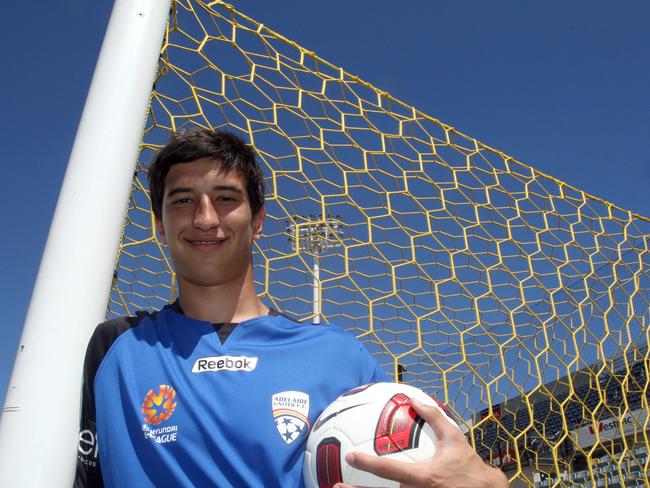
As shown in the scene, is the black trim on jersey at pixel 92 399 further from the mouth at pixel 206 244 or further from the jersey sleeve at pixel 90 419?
the mouth at pixel 206 244

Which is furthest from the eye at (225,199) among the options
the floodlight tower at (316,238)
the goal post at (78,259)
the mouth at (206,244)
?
the floodlight tower at (316,238)

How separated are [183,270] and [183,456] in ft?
1.53

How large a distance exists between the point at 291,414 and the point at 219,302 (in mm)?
364

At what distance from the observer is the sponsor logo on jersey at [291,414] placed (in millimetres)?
1249

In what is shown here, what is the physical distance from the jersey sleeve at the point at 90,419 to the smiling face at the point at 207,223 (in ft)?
0.76

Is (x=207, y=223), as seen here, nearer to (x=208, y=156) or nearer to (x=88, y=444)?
(x=208, y=156)

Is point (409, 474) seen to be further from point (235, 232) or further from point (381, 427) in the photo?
point (235, 232)

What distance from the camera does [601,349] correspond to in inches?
137

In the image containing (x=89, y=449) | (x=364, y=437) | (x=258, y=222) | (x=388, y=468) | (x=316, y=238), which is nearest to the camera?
(x=388, y=468)

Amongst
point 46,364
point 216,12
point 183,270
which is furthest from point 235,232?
point 216,12

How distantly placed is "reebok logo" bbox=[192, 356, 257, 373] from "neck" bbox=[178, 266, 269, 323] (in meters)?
0.15

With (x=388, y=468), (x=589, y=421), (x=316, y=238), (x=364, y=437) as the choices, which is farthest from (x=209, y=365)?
(x=589, y=421)

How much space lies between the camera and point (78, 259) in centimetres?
144

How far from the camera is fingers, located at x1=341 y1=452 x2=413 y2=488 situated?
1009 millimetres
